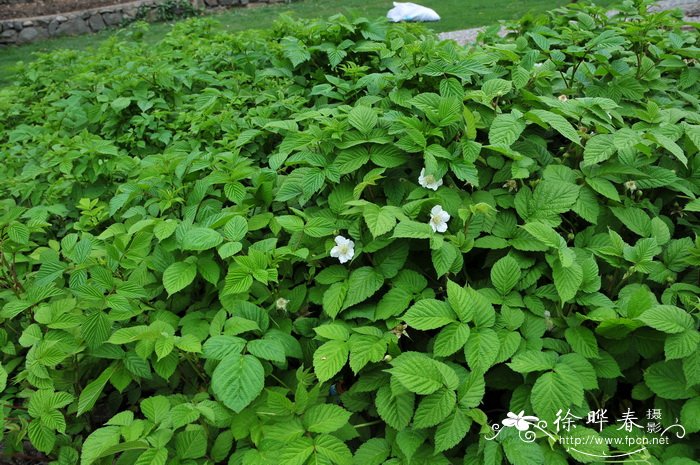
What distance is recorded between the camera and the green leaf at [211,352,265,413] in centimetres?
137

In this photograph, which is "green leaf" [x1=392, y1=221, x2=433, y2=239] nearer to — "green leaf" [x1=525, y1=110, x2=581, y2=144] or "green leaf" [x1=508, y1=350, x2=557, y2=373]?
"green leaf" [x1=508, y1=350, x2=557, y2=373]

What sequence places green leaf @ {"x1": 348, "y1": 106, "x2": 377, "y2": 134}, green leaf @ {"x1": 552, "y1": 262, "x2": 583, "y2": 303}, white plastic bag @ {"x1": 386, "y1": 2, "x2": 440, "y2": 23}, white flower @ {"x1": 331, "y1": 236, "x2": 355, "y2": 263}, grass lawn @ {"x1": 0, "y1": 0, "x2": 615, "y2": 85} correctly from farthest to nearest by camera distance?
white plastic bag @ {"x1": 386, "y1": 2, "x2": 440, "y2": 23} → grass lawn @ {"x1": 0, "y1": 0, "x2": 615, "y2": 85} → green leaf @ {"x1": 348, "y1": 106, "x2": 377, "y2": 134} → white flower @ {"x1": 331, "y1": 236, "x2": 355, "y2": 263} → green leaf @ {"x1": 552, "y1": 262, "x2": 583, "y2": 303}

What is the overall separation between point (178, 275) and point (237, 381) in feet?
1.47

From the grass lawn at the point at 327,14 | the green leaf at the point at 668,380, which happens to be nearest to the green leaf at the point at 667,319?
the green leaf at the point at 668,380

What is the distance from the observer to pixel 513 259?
61.3 inches

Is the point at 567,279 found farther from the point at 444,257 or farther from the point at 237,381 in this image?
the point at 237,381

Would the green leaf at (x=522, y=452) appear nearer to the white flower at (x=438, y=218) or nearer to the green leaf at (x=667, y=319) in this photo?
the green leaf at (x=667, y=319)

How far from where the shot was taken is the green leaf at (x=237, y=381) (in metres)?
1.37

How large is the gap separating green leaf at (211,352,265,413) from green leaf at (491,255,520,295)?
71cm

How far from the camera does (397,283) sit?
5.39 feet

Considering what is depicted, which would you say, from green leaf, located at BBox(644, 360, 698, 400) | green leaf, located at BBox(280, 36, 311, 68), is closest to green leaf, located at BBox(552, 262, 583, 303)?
green leaf, located at BBox(644, 360, 698, 400)

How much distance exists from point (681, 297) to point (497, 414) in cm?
60

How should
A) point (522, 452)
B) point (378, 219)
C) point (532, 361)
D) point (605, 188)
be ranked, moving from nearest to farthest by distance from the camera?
point (522, 452) → point (532, 361) → point (378, 219) → point (605, 188)

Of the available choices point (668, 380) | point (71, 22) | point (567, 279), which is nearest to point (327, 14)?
point (71, 22)
